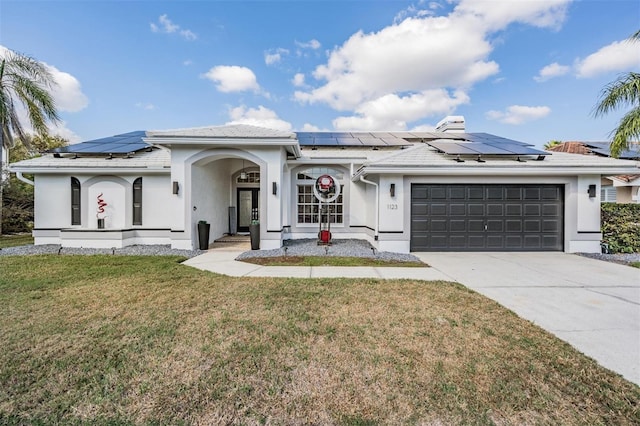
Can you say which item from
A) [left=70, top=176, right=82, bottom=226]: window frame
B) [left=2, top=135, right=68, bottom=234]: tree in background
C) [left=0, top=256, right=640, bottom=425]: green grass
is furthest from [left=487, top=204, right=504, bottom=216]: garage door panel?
[left=2, top=135, right=68, bottom=234]: tree in background

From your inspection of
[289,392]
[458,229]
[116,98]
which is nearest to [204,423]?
[289,392]

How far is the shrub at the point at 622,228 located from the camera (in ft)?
31.9

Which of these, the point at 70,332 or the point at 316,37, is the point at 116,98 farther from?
the point at 70,332

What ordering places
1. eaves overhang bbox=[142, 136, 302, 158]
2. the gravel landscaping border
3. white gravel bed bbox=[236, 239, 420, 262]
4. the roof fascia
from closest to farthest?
white gravel bed bbox=[236, 239, 420, 262] → the gravel landscaping border → eaves overhang bbox=[142, 136, 302, 158] → the roof fascia

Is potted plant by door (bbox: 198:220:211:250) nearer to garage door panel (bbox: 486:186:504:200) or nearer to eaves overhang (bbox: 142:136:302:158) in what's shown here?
eaves overhang (bbox: 142:136:302:158)

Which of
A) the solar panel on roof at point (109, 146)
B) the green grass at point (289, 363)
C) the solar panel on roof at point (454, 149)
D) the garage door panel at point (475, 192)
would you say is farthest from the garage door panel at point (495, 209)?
the solar panel on roof at point (109, 146)

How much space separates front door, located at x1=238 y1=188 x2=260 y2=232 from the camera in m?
14.0

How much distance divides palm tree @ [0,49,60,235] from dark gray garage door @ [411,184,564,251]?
13.3 metres

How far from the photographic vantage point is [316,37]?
1655 cm

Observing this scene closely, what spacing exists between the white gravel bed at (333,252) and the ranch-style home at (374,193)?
0.58 metres

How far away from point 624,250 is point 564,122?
869cm

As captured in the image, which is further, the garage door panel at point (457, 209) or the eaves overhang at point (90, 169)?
the eaves overhang at point (90, 169)

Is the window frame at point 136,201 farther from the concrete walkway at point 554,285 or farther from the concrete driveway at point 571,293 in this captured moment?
the concrete driveway at point 571,293

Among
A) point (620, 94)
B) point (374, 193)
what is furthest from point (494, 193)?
point (620, 94)
